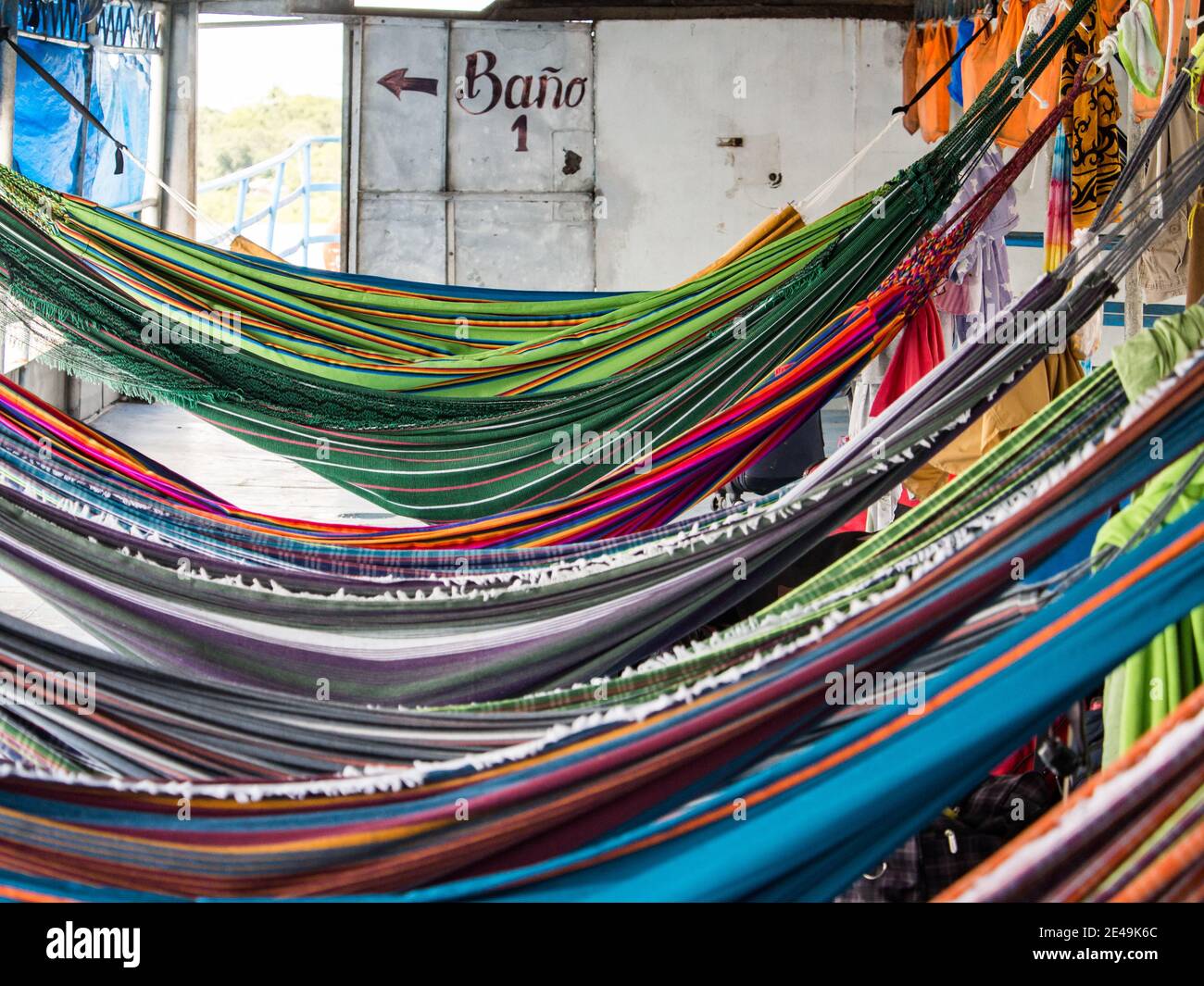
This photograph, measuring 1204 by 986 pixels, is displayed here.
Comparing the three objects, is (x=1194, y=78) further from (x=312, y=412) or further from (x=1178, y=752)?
(x=312, y=412)

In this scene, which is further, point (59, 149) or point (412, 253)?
point (412, 253)

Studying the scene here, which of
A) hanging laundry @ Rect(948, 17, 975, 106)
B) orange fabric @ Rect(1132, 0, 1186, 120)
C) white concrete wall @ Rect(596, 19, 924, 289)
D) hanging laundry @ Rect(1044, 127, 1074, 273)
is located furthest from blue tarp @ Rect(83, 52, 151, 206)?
orange fabric @ Rect(1132, 0, 1186, 120)

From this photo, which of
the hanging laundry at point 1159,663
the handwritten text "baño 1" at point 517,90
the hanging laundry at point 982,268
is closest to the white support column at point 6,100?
the handwritten text "baño 1" at point 517,90

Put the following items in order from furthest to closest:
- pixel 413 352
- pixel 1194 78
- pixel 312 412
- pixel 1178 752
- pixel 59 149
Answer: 1. pixel 59 149
2. pixel 413 352
3. pixel 312 412
4. pixel 1194 78
5. pixel 1178 752

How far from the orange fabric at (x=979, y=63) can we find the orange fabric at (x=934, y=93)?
26 centimetres

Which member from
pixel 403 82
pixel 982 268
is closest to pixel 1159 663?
pixel 982 268

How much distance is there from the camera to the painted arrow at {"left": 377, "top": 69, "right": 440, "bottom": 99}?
5.70m

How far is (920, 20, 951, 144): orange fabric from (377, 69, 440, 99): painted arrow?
235cm

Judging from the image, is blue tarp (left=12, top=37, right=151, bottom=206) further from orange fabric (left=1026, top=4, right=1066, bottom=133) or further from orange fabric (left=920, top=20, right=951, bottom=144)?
orange fabric (left=1026, top=4, right=1066, bottom=133)

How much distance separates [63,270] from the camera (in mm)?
2275

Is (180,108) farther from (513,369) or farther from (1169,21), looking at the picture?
(1169,21)
